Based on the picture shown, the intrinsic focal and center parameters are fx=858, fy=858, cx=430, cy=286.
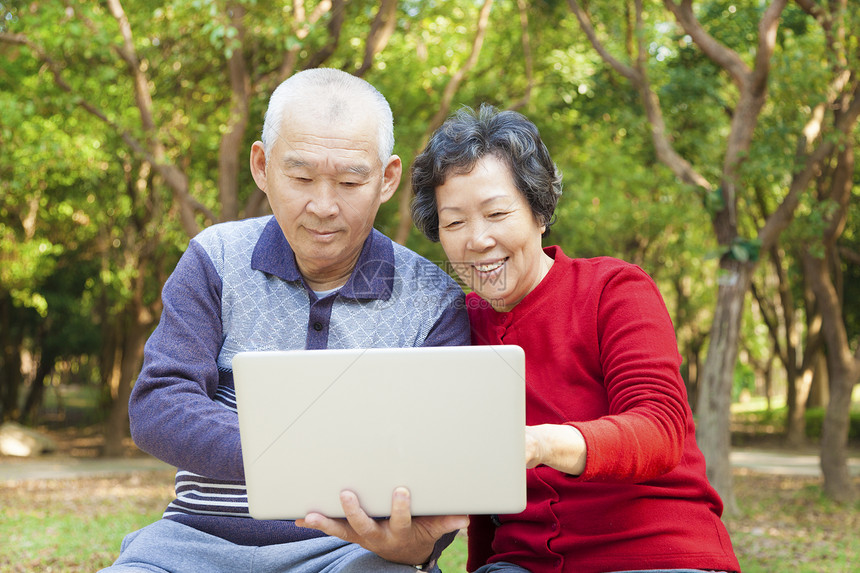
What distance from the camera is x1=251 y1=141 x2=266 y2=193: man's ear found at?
2471 mm

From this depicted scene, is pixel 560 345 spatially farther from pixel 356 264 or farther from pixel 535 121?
pixel 535 121

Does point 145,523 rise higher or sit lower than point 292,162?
lower

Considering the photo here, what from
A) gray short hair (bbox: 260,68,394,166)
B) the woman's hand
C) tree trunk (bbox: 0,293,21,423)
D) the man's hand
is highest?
Answer: gray short hair (bbox: 260,68,394,166)

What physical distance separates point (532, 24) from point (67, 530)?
8.65 m

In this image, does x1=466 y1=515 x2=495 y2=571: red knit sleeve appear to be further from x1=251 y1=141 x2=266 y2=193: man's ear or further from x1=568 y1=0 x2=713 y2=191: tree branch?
x1=568 y1=0 x2=713 y2=191: tree branch

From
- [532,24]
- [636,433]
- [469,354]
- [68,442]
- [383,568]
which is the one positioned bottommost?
[68,442]

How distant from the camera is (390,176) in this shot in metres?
2.53

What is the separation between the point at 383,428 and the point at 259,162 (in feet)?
3.63

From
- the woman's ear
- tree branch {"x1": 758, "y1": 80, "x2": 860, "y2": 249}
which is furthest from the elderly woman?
tree branch {"x1": 758, "y1": 80, "x2": 860, "y2": 249}

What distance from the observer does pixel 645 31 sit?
338 inches

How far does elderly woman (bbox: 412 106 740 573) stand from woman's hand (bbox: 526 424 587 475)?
0.24 metres

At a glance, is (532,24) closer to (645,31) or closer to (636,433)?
(645,31)

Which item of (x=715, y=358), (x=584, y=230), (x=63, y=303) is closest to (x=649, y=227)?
(x=584, y=230)

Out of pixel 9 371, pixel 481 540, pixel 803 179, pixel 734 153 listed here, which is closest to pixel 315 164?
pixel 481 540
